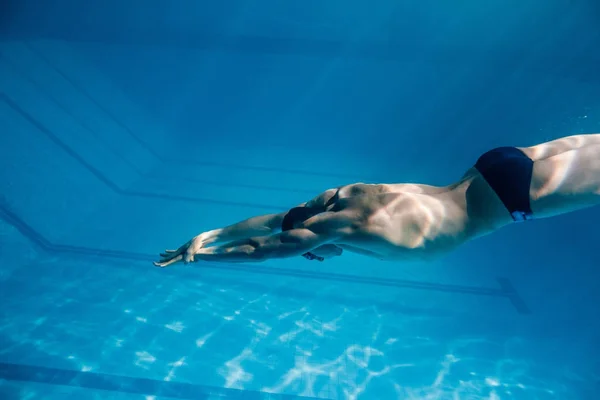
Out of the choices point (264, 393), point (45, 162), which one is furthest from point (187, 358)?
point (45, 162)


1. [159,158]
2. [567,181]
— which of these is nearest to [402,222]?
[567,181]

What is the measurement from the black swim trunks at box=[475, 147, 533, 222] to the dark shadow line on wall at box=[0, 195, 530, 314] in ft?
9.98

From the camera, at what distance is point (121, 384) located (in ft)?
11.6

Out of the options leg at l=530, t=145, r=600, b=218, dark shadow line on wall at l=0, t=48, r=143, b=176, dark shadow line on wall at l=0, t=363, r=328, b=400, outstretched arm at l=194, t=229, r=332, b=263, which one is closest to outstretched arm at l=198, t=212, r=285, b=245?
outstretched arm at l=194, t=229, r=332, b=263

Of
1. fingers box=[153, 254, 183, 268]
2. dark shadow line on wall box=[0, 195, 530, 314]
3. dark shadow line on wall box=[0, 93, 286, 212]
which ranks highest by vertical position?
dark shadow line on wall box=[0, 93, 286, 212]

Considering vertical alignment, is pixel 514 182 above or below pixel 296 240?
above

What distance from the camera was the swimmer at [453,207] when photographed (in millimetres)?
2180

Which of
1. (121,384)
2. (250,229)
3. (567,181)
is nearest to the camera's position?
(567,181)

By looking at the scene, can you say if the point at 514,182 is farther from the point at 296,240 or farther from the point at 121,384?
the point at 121,384

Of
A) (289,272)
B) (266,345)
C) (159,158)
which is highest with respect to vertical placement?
(159,158)

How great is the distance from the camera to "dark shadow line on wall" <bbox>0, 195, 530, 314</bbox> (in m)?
5.12

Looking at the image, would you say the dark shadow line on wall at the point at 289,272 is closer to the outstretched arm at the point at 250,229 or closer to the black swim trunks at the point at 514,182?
the outstretched arm at the point at 250,229

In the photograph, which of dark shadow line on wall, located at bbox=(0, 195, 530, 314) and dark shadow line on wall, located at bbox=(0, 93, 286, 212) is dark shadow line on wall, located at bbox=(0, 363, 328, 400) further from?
dark shadow line on wall, located at bbox=(0, 93, 286, 212)

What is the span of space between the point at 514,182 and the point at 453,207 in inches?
14.3
